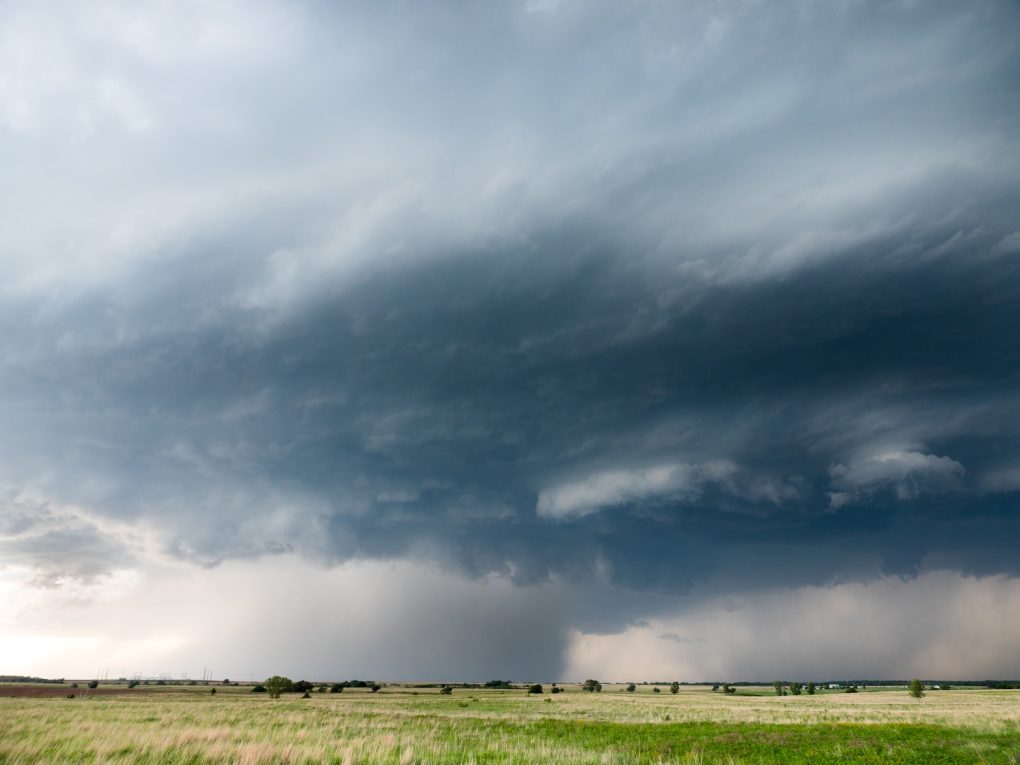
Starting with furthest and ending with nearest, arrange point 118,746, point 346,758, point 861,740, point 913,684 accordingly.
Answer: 1. point 913,684
2. point 861,740
3. point 118,746
4. point 346,758

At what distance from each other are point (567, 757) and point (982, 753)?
19.5 m

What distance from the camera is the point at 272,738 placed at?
28000mm

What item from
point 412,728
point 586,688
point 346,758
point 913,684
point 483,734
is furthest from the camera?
point 586,688

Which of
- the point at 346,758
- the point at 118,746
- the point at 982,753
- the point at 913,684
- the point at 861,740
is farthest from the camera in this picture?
the point at 913,684

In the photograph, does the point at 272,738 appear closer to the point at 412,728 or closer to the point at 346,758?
the point at 346,758

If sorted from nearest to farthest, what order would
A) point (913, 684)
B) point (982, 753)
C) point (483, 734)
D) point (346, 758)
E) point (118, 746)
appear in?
1. point (346, 758)
2. point (118, 746)
3. point (982, 753)
4. point (483, 734)
5. point (913, 684)

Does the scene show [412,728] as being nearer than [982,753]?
No

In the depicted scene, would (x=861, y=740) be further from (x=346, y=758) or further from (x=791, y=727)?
(x=346, y=758)

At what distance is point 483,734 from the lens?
36.3 metres

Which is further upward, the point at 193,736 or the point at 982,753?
the point at 193,736

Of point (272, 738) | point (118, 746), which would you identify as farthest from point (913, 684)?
point (118, 746)

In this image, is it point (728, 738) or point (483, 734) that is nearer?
point (728, 738)

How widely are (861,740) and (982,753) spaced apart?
5.45 meters

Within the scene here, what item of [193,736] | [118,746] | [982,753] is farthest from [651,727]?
[118,746]
